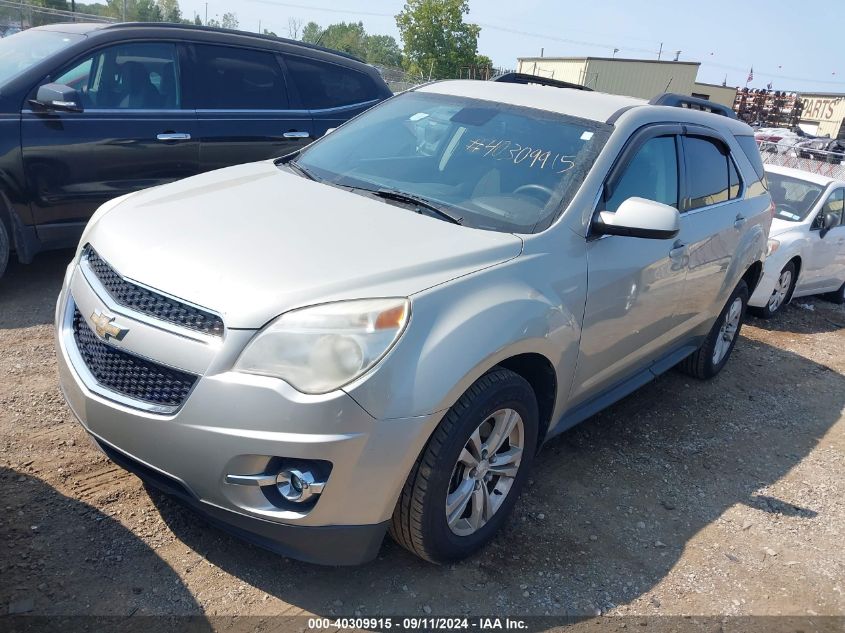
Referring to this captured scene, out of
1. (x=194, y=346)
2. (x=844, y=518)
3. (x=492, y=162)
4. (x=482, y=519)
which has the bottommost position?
(x=844, y=518)

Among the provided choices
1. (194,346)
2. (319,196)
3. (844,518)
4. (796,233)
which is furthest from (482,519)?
(796,233)

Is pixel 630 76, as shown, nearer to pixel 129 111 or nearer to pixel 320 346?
pixel 129 111

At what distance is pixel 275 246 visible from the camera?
272 centimetres

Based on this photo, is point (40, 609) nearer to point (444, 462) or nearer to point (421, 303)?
point (444, 462)

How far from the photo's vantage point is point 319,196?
10.9 feet

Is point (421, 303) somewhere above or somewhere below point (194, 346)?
above

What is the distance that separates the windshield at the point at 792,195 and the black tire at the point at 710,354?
326cm

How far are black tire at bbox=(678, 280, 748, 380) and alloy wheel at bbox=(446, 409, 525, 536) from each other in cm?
263

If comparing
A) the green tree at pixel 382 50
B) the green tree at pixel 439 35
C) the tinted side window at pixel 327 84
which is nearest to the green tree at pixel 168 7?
the green tree at pixel 439 35

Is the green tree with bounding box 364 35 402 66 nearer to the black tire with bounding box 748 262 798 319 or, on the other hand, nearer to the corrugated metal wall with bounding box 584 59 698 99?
the corrugated metal wall with bounding box 584 59 698 99

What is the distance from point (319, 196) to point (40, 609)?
1983 millimetres

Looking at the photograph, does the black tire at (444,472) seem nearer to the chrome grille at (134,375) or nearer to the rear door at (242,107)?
the chrome grille at (134,375)

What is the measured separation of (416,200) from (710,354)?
3.04 metres

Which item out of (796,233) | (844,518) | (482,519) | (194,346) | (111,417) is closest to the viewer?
(194,346)
